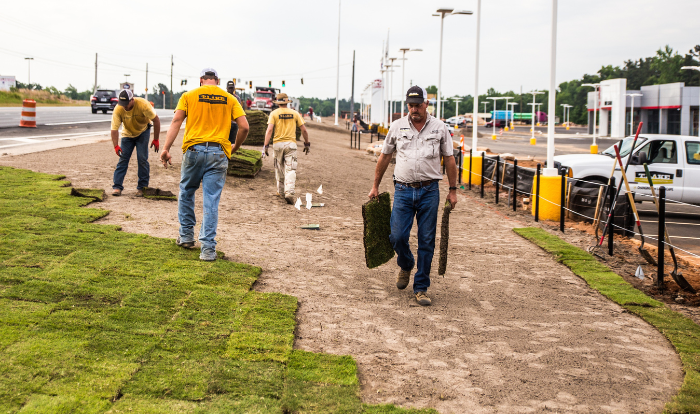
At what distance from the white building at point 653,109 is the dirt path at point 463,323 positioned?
6128cm

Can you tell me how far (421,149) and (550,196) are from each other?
24.8 feet

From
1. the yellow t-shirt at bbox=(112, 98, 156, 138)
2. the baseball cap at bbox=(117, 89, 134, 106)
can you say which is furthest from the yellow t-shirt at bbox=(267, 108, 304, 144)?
the baseball cap at bbox=(117, 89, 134, 106)

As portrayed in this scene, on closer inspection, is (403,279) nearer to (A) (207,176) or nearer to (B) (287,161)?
(A) (207,176)

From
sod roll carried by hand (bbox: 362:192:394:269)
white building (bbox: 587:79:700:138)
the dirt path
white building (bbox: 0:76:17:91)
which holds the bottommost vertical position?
the dirt path

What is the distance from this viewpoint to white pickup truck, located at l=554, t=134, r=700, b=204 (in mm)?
14672

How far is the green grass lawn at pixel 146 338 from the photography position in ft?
12.2

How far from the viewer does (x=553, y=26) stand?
14.2 meters

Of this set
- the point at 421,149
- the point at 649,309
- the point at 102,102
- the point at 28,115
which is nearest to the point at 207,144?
the point at 421,149

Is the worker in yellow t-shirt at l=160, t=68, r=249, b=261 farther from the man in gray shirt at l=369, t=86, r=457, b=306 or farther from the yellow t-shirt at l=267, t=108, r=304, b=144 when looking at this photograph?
the yellow t-shirt at l=267, t=108, r=304, b=144

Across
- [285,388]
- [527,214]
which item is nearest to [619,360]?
[285,388]

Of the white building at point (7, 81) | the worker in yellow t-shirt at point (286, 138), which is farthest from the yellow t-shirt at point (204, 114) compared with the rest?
the white building at point (7, 81)

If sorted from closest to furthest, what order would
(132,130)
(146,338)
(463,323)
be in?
(146,338)
(463,323)
(132,130)

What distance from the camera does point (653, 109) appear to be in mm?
71375

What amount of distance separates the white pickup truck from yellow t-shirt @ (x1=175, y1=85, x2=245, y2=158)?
34.3ft
